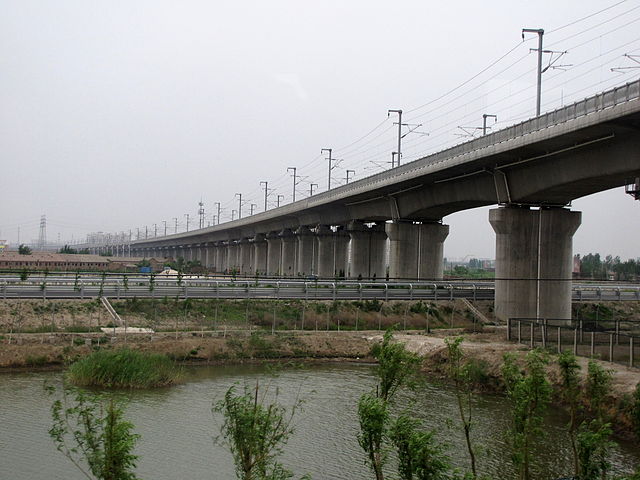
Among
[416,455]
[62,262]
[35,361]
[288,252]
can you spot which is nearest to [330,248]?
[288,252]

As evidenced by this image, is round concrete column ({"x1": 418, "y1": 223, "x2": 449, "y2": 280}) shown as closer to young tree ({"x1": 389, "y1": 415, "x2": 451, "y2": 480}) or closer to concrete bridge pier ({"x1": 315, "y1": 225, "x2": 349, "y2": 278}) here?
concrete bridge pier ({"x1": 315, "y1": 225, "x2": 349, "y2": 278})

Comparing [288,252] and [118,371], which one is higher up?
[288,252]

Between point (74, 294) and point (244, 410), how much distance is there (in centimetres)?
3578

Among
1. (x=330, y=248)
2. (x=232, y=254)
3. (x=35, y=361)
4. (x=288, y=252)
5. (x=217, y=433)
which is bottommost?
(x=217, y=433)

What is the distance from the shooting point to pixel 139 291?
5062 cm

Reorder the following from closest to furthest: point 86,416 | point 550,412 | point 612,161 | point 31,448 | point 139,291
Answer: point 86,416, point 31,448, point 550,412, point 612,161, point 139,291

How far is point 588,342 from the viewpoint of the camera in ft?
112

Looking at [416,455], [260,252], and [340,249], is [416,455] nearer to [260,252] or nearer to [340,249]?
[340,249]

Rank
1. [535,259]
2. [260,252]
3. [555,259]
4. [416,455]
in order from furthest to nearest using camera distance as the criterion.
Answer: [260,252], [535,259], [555,259], [416,455]

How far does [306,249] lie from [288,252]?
10.3 meters

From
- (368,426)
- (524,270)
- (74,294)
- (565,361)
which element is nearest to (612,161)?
(524,270)

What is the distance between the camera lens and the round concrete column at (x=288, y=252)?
10788 cm

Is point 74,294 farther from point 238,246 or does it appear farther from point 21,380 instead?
point 238,246

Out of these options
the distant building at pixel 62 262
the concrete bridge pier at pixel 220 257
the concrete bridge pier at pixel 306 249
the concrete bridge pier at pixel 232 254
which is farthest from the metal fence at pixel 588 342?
the concrete bridge pier at pixel 220 257
